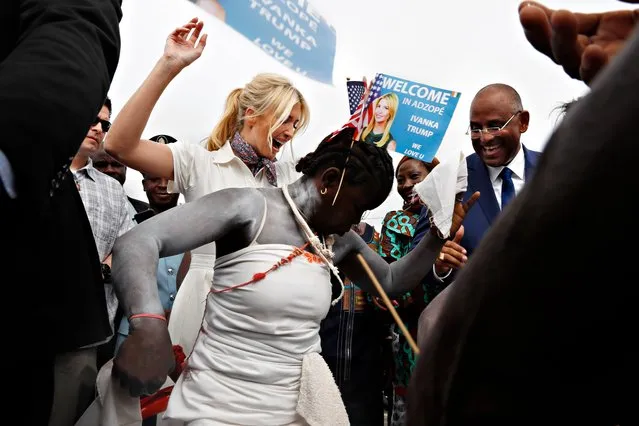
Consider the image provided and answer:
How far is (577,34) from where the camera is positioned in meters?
0.78

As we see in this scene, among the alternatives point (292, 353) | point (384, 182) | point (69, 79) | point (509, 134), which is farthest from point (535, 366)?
point (509, 134)

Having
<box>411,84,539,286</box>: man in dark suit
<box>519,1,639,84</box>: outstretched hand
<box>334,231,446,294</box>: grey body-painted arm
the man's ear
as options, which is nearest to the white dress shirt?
<box>411,84,539,286</box>: man in dark suit

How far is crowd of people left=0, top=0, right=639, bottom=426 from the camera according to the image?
51 centimetres

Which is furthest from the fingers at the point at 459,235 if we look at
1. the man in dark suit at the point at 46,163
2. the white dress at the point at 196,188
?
the man in dark suit at the point at 46,163

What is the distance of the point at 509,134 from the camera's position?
335cm

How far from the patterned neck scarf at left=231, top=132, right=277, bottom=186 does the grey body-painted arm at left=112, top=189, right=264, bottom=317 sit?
661 millimetres

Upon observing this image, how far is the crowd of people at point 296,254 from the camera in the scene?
507 millimetres

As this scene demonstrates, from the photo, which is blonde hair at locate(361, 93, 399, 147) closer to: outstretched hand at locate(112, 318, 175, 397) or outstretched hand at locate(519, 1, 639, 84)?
outstretched hand at locate(112, 318, 175, 397)

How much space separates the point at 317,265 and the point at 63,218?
103 centimetres

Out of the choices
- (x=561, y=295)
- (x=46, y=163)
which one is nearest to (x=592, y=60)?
(x=561, y=295)

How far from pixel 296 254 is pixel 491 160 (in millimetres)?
1442

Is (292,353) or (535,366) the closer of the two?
(535,366)

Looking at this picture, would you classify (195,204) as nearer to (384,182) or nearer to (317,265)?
(317,265)

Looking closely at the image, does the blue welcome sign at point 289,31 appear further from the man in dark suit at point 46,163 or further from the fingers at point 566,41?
the fingers at point 566,41
